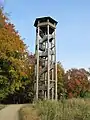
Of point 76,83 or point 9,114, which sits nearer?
point 9,114

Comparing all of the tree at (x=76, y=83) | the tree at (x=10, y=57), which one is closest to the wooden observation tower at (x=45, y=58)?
the tree at (x=10, y=57)

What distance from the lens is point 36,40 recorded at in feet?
174

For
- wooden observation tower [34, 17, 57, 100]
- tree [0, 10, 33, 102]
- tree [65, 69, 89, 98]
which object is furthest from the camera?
tree [65, 69, 89, 98]

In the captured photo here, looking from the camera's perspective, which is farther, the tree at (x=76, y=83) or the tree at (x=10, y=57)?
the tree at (x=76, y=83)

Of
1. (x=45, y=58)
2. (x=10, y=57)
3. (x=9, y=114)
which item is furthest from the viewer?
(x=45, y=58)

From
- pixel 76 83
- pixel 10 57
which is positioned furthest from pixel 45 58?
pixel 76 83

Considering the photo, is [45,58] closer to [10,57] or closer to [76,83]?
[10,57]

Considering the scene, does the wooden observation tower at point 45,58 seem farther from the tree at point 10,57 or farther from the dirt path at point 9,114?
the dirt path at point 9,114

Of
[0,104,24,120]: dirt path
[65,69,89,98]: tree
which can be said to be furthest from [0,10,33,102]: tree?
[65,69,89,98]: tree

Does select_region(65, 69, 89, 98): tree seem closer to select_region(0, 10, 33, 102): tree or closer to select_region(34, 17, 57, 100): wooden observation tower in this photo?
select_region(34, 17, 57, 100): wooden observation tower

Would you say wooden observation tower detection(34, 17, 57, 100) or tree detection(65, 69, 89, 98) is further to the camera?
tree detection(65, 69, 89, 98)

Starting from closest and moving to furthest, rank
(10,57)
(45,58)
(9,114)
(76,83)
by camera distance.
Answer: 1. (9,114)
2. (10,57)
3. (45,58)
4. (76,83)

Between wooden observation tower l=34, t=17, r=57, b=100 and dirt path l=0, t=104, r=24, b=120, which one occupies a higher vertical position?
wooden observation tower l=34, t=17, r=57, b=100

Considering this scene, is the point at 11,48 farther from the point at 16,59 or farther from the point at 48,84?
the point at 48,84
